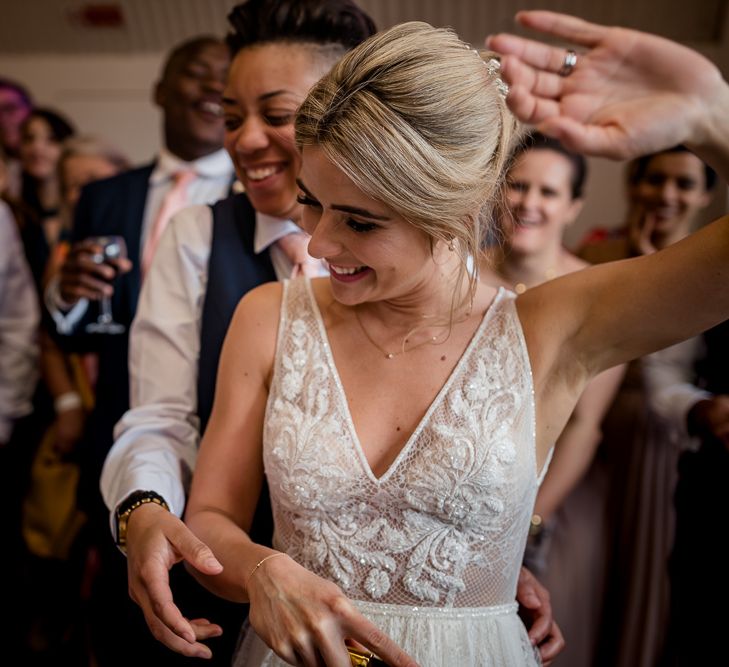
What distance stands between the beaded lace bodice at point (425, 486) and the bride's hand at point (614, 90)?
379 millimetres

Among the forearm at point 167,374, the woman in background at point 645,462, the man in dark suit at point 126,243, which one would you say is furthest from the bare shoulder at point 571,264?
the forearm at point 167,374

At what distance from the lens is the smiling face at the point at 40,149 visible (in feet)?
11.3

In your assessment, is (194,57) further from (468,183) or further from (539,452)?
(539,452)

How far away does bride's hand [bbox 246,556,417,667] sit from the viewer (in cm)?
92

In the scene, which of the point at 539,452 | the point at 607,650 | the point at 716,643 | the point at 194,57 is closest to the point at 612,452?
the point at 607,650

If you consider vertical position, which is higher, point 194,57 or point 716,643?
point 194,57

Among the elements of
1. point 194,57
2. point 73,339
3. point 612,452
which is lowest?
point 612,452

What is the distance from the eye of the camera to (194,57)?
8.34ft

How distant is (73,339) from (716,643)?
1822 mm

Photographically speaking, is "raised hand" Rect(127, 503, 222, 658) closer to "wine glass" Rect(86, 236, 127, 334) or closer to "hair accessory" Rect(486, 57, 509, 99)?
"hair accessory" Rect(486, 57, 509, 99)

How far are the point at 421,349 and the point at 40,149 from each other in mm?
2777

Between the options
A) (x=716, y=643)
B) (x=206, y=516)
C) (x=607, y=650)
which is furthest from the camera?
(x=607, y=650)

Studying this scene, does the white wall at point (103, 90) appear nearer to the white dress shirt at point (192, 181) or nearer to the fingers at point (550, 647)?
the white dress shirt at point (192, 181)

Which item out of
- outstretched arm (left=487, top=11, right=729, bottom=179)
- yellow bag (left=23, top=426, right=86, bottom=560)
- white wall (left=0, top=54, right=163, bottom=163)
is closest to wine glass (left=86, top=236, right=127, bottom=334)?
yellow bag (left=23, top=426, right=86, bottom=560)
